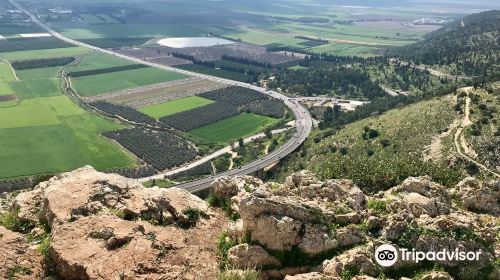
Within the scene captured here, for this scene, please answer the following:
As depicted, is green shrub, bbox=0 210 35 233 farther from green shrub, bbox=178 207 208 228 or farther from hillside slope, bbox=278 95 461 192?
hillside slope, bbox=278 95 461 192

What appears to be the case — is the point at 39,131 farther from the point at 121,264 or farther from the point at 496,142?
the point at 121,264

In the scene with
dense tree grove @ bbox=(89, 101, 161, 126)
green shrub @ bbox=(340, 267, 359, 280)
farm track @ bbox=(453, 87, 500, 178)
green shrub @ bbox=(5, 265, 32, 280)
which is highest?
green shrub @ bbox=(340, 267, 359, 280)

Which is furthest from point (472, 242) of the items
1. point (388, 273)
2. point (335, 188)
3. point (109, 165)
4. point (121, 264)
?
point (109, 165)

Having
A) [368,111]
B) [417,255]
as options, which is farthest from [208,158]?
[417,255]

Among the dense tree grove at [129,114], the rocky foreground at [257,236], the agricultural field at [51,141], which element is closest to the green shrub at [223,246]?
the rocky foreground at [257,236]

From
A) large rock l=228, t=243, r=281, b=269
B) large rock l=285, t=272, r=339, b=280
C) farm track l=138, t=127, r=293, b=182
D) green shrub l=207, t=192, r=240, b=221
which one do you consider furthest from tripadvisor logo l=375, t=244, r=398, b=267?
farm track l=138, t=127, r=293, b=182

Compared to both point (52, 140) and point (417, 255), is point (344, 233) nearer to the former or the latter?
point (417, 255)
